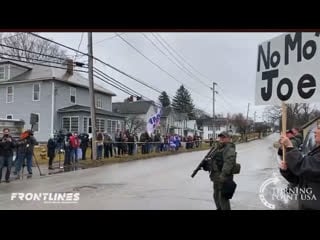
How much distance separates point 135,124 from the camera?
6.39 m

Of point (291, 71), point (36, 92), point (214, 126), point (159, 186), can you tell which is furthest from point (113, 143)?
point (291, 71)

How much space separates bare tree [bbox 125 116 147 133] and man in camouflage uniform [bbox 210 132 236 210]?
1221mm

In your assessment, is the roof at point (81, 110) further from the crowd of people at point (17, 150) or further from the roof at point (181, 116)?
the roof at point (181, 116)

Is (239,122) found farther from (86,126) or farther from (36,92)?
(36,92)

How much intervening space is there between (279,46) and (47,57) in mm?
3269

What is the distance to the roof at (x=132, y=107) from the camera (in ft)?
18.4

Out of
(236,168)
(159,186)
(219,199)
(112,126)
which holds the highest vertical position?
(112,126)

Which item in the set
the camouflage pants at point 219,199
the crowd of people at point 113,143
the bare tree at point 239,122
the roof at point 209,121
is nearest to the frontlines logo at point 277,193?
the camouflage pants at point 219,199

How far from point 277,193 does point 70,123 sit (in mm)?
2354

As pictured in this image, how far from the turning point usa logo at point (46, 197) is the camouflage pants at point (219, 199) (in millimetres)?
1396

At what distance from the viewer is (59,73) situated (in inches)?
243

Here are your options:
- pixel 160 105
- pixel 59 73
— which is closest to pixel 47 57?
pixel 59 73
